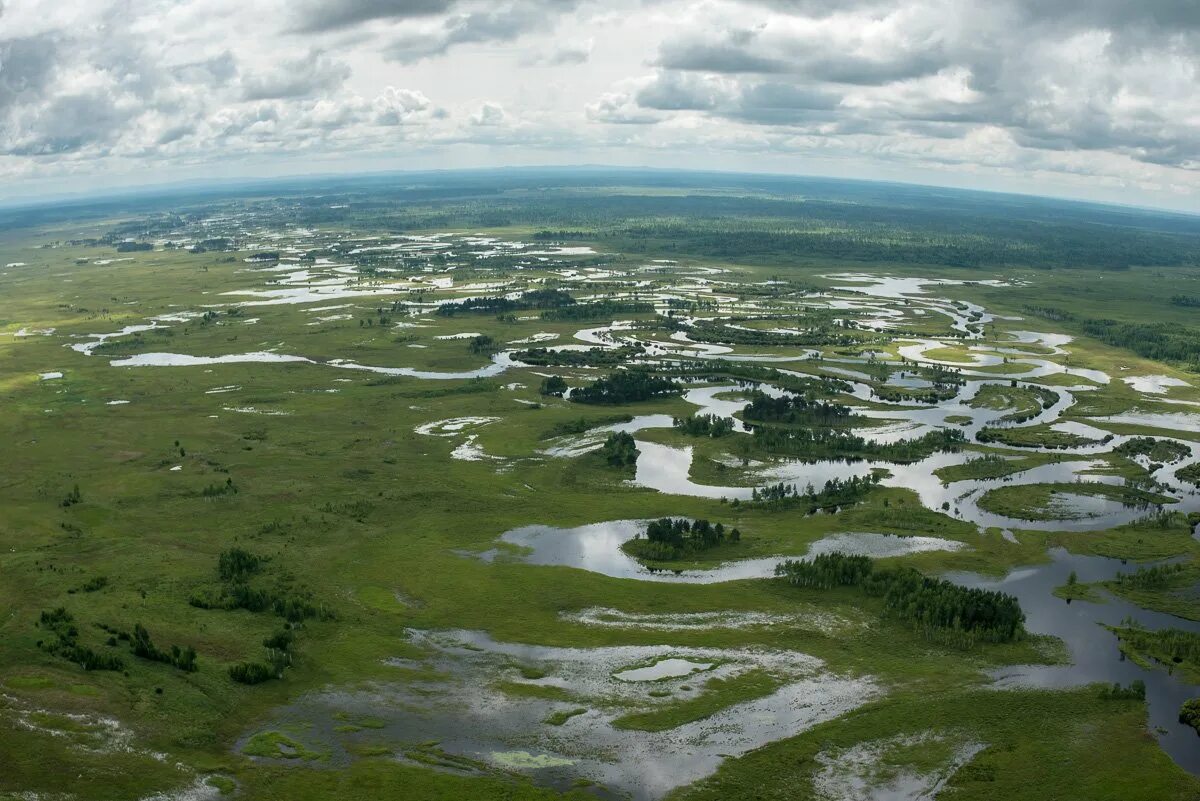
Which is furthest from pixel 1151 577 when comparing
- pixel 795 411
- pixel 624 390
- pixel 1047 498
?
pixel 624 390

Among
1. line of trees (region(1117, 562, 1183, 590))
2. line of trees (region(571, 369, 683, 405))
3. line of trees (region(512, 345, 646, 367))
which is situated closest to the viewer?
line of trees (region(1117, 562, 1183, 590))

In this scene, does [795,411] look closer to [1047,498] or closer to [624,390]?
[624,390]

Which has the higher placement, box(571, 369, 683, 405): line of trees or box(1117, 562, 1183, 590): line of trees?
box(571, 369, 683, 405): line of trees

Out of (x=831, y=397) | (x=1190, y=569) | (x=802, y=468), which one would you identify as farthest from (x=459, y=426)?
(x=1190, y=569)

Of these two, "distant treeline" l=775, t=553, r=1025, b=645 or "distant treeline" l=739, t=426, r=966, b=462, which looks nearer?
"distant treeline" l=775, t=553, r=1025, b=645

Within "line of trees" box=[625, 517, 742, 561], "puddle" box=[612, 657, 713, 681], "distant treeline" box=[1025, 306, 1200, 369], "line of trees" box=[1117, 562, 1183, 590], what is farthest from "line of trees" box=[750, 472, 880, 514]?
"distant treeline" box=[1025, 306, 1200, 369]

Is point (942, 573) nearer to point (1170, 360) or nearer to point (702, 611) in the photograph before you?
point (702, 611)

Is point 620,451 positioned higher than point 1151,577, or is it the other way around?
point 620,451

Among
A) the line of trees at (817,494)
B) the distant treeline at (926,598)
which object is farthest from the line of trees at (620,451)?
the distant treeline at (926,598)

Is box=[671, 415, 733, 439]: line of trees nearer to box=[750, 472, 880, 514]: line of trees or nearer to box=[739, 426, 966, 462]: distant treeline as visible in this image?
box=[739, 426, 966, 462]: distant treeline
